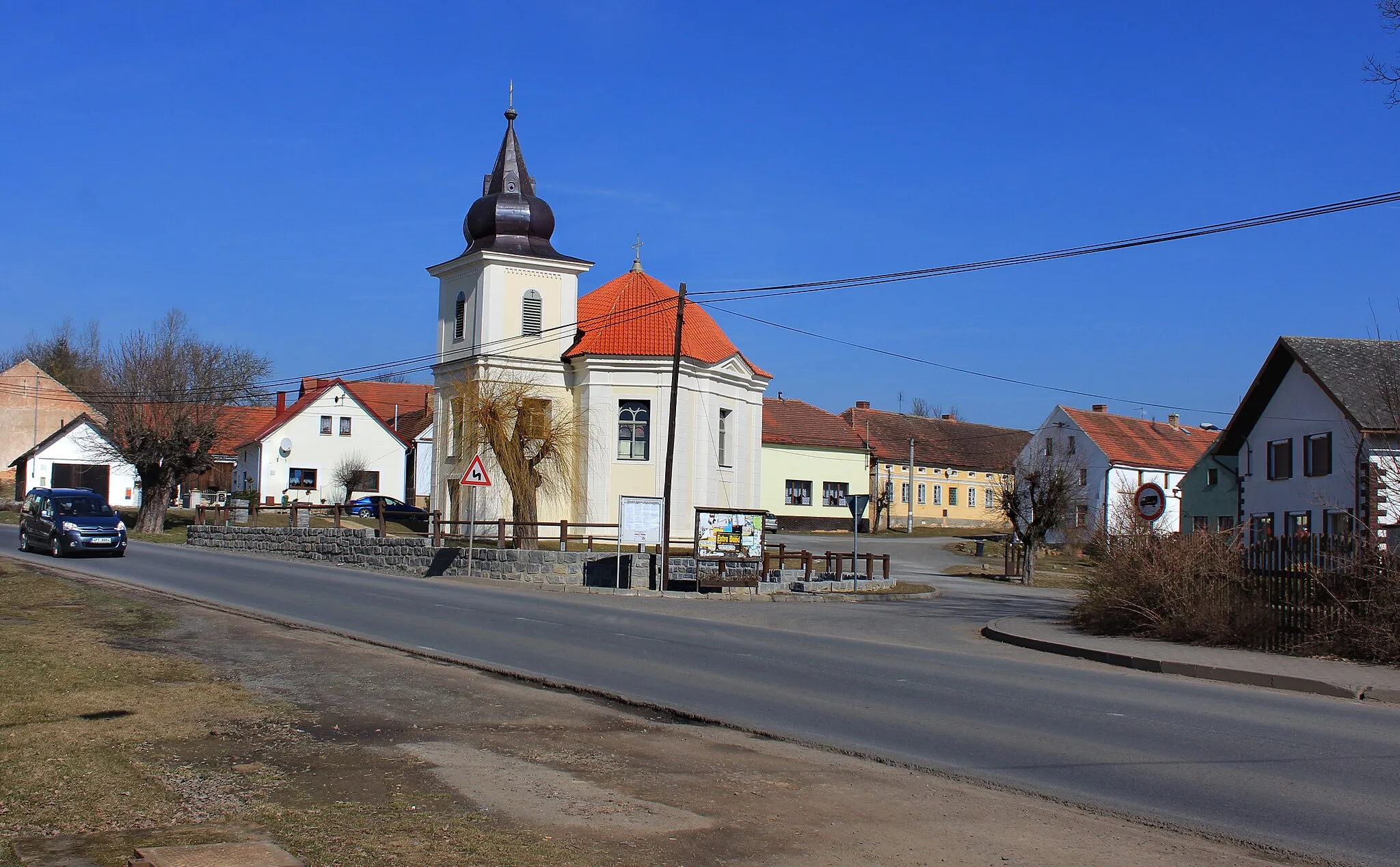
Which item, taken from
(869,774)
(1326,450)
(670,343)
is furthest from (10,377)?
(869,774)

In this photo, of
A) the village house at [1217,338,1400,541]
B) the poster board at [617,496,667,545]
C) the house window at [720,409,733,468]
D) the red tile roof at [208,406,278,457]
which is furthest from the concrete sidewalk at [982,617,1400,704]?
the red tile roof at [208,406,278,457]

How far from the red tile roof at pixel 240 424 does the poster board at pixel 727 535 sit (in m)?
28.8

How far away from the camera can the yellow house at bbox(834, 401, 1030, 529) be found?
80938mm

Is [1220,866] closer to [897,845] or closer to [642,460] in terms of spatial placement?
[897,845]

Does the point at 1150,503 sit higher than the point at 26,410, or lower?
lower

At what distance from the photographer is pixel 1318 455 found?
1427 inches

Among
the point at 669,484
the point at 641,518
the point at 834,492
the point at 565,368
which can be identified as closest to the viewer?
the point at 669,484

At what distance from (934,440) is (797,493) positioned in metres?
17.7

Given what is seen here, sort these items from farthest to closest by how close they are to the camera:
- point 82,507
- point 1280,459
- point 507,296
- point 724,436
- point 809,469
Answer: point 809,469
point 724,436
point 507,296
point 1280,459
point 82,507

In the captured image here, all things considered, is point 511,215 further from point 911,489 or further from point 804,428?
point 911,489

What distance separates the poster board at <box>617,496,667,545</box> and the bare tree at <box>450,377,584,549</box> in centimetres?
644

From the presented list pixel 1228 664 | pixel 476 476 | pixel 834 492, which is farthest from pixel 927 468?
pixel 1228 664

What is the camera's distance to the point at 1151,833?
22.9 feet

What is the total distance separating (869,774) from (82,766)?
5.17 metres
